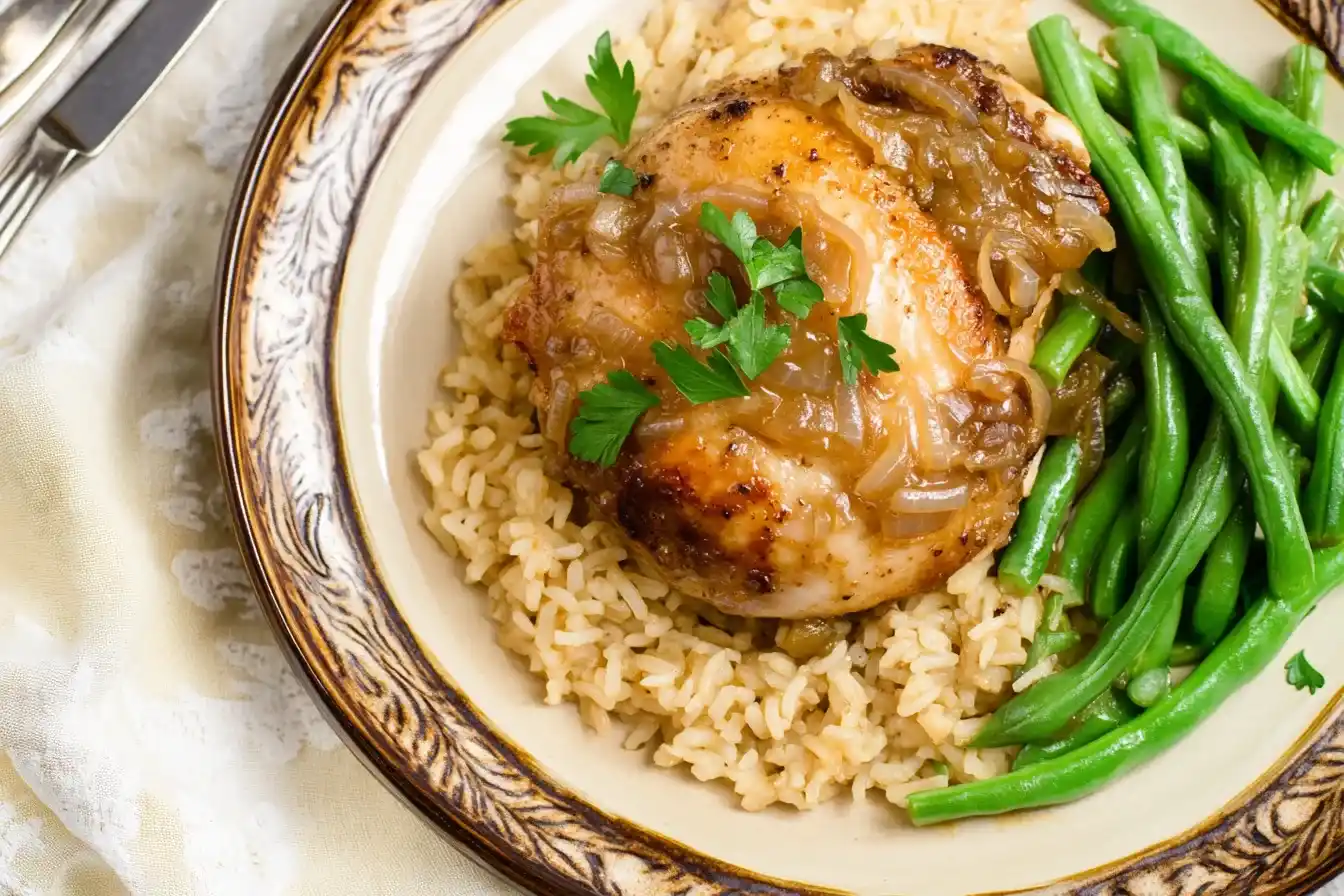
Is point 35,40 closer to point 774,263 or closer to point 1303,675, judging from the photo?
point 774,263

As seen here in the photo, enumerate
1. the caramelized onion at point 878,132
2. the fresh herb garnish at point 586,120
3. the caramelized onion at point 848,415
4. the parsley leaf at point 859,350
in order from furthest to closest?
the fresh herb garnish at point 586,120 → the caramelized onion at point 878,132 → the caramelized onion at point 848,415 → the parsley leaf at point 859,350

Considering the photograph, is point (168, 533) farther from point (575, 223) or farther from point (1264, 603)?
point (1264, 603)

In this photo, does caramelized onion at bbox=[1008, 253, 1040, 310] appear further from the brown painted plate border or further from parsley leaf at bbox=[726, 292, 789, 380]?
the brown painted plate border

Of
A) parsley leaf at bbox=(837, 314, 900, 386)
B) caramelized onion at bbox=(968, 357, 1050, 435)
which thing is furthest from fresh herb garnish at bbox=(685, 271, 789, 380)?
caramelized onion at bbox=(968, 357, 1050, 435)

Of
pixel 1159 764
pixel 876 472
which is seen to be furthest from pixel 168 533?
pixel 1159 764

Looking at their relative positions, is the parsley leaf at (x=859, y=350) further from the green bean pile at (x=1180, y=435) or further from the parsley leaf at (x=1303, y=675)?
the parsley leaf at (x=1303, y=675)

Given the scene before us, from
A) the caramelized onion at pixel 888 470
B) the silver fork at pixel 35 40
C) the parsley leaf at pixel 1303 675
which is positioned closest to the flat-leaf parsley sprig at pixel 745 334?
the caramelized onion at pixel 888 470
